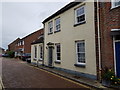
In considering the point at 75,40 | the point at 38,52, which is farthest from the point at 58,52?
the point at 38,52

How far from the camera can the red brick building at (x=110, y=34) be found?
7.30 metres

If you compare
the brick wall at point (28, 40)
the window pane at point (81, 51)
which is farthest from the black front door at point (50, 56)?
the brick wall at point (28, 40)

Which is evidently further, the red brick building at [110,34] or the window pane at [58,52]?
the window pane at [58,52]

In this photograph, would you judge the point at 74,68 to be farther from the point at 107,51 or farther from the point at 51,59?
the point at 51,59

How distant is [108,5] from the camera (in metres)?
7.96

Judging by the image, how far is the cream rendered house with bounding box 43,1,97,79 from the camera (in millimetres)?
9188

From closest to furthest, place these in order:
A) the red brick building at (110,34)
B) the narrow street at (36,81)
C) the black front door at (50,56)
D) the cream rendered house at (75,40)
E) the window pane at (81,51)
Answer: the red brick building at (110,34) → the narrow street at (36,81) → the cream rendered house at (75,40) → the window pane at (81,51) → the black front door at (50,56)

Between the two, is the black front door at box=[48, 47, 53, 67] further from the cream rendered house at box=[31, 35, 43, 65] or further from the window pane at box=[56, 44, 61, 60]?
the cream rendered house at box=[31, 35, 43, 65]

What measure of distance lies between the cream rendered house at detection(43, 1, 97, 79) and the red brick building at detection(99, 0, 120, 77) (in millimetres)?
790

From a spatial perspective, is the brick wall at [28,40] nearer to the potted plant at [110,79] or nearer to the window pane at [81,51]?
the window pane at [81,51]

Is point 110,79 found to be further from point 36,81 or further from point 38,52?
point 38,52

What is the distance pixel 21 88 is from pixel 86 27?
639 centimetres

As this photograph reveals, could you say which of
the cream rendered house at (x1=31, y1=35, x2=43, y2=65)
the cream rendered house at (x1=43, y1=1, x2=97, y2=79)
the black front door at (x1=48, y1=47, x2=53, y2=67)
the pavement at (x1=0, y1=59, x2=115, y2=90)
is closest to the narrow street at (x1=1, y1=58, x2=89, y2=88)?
the pavement at (x1=0, y1=59, x2=115, y2=90)

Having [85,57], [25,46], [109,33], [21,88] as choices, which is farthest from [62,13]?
[25,46]
